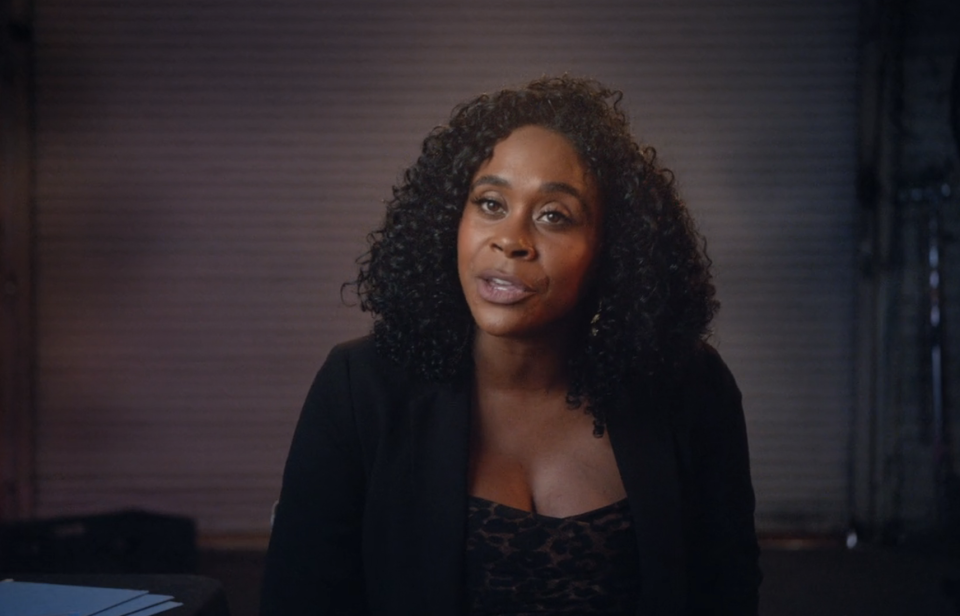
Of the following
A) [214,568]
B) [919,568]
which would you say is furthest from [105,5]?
[919,568]

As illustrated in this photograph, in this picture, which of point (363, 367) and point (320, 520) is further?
point (363, 367)

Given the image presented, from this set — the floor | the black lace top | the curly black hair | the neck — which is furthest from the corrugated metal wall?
the black lace top

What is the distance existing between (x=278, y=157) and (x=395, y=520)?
3.47m

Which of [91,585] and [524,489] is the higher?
[524,489]

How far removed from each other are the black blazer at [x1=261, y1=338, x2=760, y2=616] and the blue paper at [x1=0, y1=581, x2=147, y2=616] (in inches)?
10.9

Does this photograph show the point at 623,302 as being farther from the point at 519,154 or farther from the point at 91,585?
the point at 91,585

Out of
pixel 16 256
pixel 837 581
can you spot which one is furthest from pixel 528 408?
pixel 16 256

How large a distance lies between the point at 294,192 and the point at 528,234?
3.38 metres

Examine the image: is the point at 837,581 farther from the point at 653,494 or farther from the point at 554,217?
the point at 554,217

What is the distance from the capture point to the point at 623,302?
1.87 m

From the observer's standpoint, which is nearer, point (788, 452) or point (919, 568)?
point (919, 568)

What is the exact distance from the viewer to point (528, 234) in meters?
1.65

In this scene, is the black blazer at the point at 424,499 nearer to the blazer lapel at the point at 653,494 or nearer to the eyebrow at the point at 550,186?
the blazer lapel at the point at 653,494

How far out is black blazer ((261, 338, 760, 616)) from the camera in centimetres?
165
